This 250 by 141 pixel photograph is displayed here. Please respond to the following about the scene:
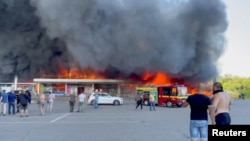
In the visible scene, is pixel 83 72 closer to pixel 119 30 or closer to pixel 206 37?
pixel 119 30

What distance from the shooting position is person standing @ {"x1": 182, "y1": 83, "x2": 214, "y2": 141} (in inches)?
311

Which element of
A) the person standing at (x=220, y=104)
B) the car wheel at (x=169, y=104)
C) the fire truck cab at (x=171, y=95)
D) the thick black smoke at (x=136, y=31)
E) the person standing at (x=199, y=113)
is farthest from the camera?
the thick black smoke at (x=136, y=31)

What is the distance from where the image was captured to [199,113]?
802 centimetres

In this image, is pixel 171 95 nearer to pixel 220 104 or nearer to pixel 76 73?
pixel 76 73

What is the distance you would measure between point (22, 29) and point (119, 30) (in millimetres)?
14319

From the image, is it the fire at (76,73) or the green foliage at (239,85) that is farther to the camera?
the green foliage at (239,85)

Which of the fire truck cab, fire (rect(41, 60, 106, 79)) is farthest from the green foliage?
the fire truck cab

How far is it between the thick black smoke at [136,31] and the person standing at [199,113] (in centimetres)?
3862

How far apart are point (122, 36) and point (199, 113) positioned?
39894 mm

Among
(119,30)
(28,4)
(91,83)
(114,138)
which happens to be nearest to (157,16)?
(119,30)

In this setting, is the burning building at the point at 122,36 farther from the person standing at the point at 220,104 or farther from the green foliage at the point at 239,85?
the green foliage at the point at 239,85

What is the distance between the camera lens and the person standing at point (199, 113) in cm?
→ 790

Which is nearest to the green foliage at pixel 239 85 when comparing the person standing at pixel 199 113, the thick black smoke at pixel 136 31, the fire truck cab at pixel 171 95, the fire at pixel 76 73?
the thick black smoke at pixel 136 31

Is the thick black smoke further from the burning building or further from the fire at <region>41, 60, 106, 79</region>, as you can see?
the fire at <region>41, 60, 106, 79</region>
